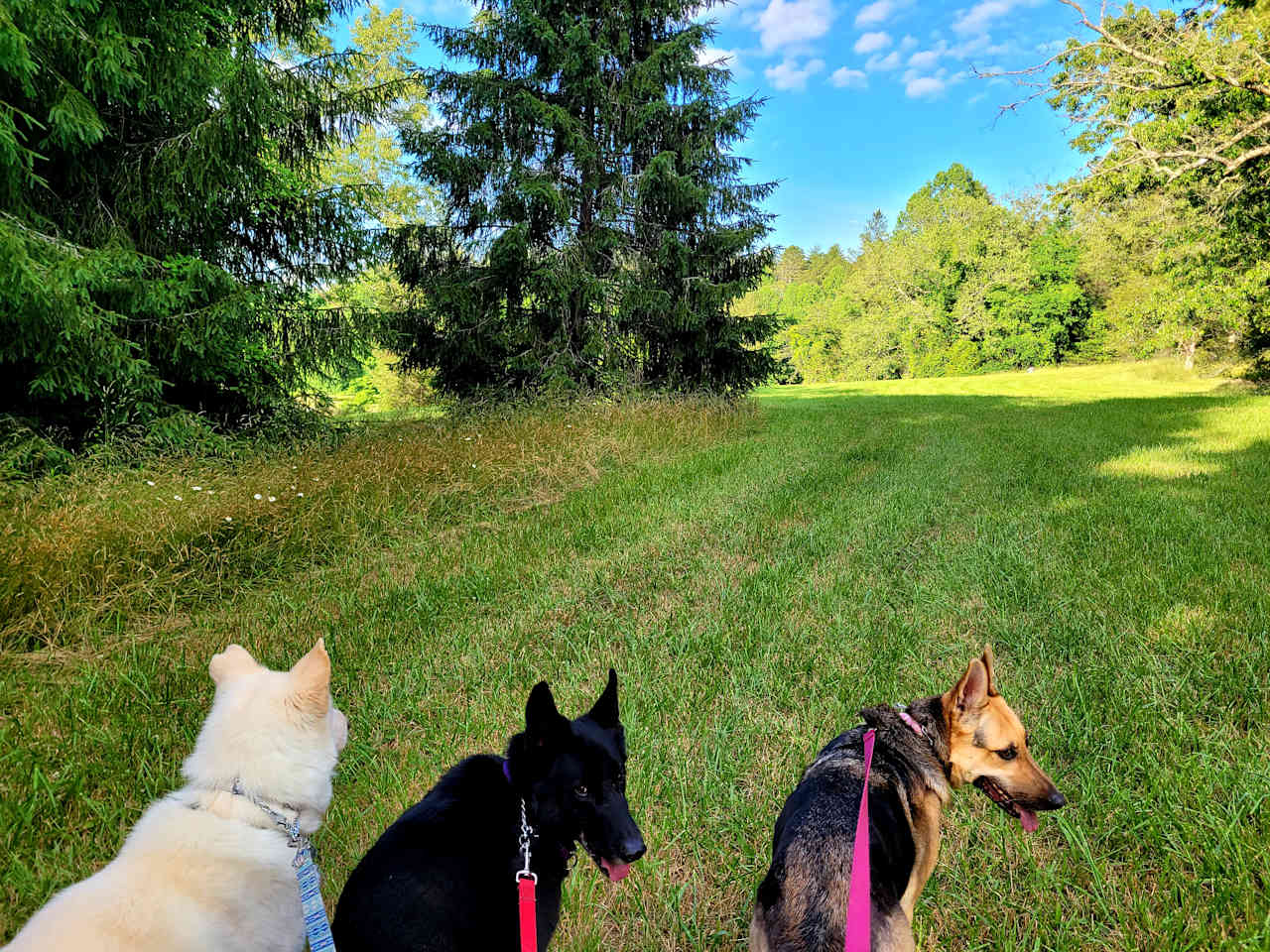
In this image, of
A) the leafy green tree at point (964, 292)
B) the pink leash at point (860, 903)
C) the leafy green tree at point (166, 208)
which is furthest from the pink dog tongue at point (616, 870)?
the leafy green tree at point (964, 292)

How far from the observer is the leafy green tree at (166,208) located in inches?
198

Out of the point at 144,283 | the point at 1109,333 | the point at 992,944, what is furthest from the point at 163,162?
the point at 1109,333

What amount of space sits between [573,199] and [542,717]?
12956mm

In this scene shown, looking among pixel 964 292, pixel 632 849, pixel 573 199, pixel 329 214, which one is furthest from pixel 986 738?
pixel 964 292

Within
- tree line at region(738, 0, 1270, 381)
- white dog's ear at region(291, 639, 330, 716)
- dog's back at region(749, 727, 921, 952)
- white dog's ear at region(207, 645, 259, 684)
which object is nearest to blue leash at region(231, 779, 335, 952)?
white dog's ear at region(291, 639, 330, 716)

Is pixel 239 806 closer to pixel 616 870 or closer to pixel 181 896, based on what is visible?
pixel 181 896

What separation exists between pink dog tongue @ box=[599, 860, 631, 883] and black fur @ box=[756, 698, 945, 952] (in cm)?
45

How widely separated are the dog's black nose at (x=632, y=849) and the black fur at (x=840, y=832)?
388mm

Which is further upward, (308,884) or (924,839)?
(308,884)

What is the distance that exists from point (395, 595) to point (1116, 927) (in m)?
4.22

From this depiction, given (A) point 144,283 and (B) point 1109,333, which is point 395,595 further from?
(B) point 1109,333

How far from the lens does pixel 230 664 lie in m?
2.02

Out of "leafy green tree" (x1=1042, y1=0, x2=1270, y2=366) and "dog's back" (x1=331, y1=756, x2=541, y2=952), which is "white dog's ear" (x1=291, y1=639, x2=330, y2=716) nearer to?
"dog's back" (x1=331, y1=756, x2=541, y2=952)

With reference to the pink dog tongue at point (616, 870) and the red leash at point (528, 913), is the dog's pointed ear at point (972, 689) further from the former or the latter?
the red leash at point (528, 913)
